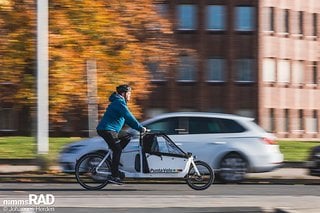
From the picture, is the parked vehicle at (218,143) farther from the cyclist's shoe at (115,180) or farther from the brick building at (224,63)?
the brick building at (224,63)

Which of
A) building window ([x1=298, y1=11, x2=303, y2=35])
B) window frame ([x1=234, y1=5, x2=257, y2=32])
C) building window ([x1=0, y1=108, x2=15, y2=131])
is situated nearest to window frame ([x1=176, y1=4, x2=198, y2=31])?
window frame ([x1=234, y1=5, x2=257, y2=32])

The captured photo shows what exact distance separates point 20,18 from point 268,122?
106ft

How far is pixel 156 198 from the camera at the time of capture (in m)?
14.4

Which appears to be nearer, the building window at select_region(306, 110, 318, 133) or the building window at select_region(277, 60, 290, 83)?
the building window at select_region(277, 60, 290, 83)

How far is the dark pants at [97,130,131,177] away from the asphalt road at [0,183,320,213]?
1.49ft

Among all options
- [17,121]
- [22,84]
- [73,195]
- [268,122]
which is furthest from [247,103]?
[73,195]

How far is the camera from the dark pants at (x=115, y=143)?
15800mm

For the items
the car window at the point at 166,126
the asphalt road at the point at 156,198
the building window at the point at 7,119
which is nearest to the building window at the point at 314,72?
the building window at the point at 7,119

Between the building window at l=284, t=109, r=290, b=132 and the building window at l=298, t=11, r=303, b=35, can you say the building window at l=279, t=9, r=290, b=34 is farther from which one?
the building window at l=284, t=109, r=290, b=132

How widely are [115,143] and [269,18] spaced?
39.1m

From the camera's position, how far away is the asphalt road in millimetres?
12461

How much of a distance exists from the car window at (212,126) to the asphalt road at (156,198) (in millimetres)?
1919

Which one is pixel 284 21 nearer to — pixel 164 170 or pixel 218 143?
pixel 218 143

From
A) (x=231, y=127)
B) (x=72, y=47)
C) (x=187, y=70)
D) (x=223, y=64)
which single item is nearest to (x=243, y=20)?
(x=223, y=64)
